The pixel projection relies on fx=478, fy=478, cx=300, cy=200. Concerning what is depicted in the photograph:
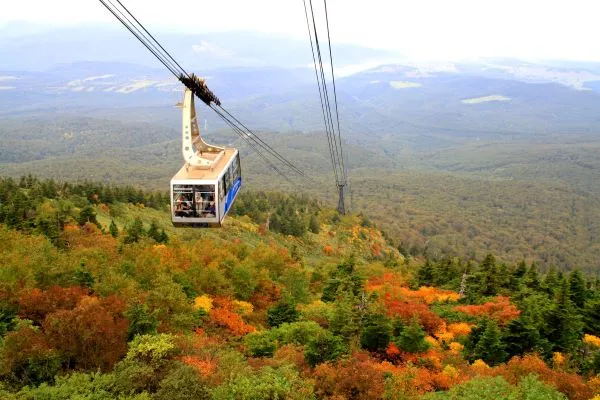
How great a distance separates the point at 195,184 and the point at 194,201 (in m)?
0.95

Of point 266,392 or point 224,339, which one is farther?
point 224,339

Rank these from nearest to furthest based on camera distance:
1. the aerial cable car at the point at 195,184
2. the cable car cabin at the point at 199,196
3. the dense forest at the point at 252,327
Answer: the dense forest at the point at 252,327 → the aerial cable car at the point at 195,184 → the cable car cabin at the point at 199,196

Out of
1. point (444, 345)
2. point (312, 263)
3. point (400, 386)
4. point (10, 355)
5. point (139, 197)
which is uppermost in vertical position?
point (10, 355)

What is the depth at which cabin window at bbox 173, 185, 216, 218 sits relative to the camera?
24328 mm

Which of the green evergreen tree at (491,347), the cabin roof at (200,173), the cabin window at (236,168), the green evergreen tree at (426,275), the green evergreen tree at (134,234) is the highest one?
the cabin roof at (200,173)

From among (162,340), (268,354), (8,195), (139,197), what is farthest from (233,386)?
(139,197)

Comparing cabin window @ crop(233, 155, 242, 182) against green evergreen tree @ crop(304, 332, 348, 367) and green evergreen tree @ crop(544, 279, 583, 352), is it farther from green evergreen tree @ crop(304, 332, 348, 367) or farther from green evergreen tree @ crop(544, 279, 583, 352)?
green evergreen tree @ crop(544, 279, 583, 352)

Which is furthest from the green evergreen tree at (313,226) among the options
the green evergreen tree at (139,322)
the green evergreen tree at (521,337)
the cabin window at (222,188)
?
the cabin window at (222,188)

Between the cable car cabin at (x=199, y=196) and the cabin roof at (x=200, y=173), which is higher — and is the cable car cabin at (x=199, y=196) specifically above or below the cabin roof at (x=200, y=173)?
below

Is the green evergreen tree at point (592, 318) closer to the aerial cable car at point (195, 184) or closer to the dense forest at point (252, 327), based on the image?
the dense forest at point (252, 327)

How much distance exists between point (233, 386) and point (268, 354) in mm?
9959

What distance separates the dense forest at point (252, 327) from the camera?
20672mm

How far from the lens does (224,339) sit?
33344mm

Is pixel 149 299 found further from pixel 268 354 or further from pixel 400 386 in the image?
pixel 400 386
